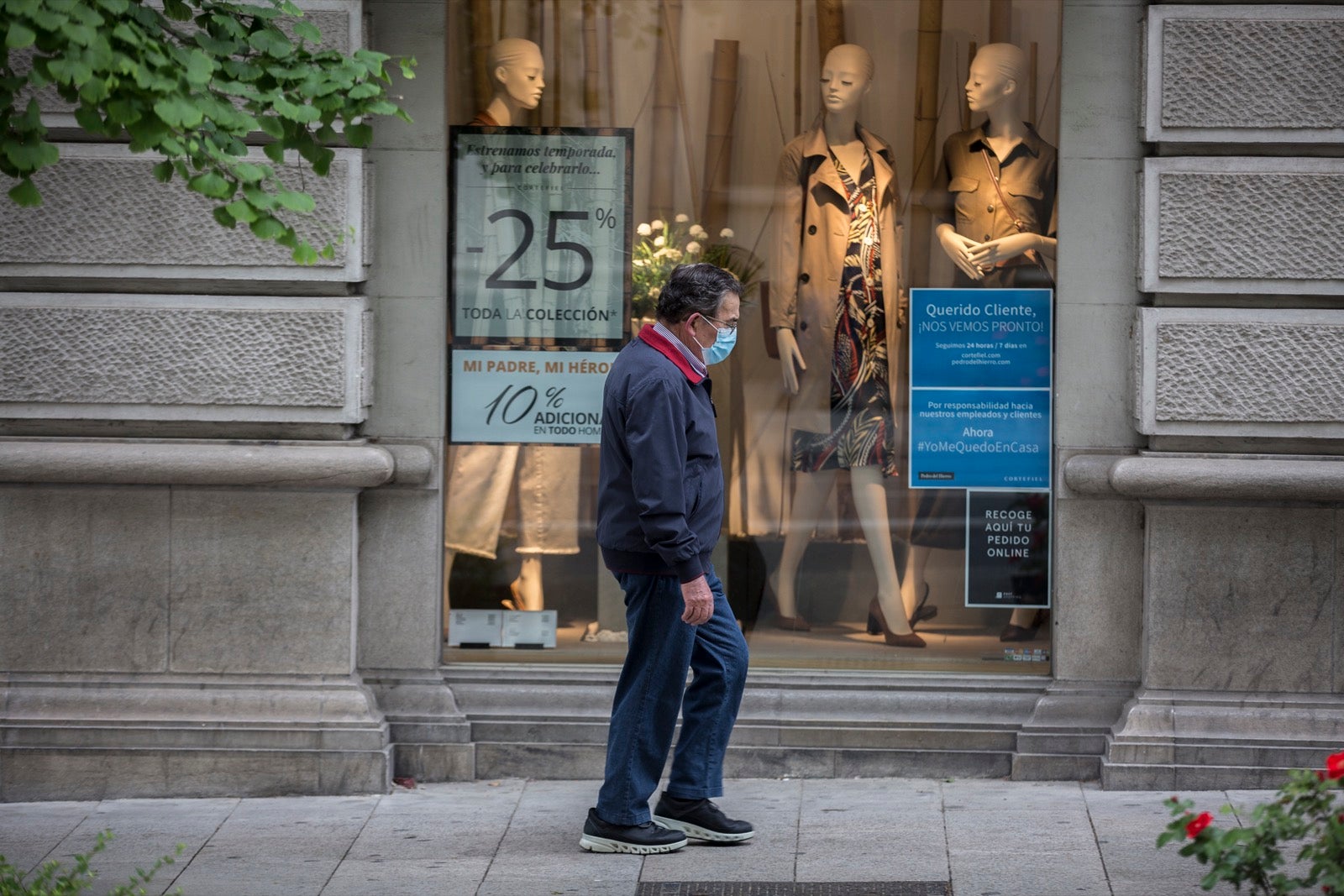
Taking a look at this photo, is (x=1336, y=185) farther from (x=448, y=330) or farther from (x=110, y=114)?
(x=110, y=114)

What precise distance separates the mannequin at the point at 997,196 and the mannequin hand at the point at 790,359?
2.35 feet

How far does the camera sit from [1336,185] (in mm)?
5988


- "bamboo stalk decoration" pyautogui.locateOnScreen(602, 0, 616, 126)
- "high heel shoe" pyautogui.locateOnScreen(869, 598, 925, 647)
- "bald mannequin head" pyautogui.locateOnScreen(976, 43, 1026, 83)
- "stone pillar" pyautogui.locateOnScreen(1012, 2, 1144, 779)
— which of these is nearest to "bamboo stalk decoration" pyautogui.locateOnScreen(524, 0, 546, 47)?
"bamboo stalk decoration" pyautogui.locateOnScreen(602, 0, 616, 126)

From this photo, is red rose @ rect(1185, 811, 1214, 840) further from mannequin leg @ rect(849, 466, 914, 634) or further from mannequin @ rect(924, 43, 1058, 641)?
mannequin leg @ rect(849, 466, 914, 634)

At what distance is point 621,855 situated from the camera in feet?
18.0

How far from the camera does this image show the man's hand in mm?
5141

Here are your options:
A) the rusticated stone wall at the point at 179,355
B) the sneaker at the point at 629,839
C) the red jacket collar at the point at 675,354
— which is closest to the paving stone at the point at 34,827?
the rusticated stone wall at the point at 179,355

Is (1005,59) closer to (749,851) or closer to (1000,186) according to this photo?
(1000,186)

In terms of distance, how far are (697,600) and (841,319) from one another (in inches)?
79.0

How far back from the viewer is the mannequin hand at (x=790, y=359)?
678 cm

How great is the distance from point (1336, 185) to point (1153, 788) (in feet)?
7.71

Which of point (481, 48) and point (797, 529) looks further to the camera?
point (797, 529)

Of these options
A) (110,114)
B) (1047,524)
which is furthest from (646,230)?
(110,114)

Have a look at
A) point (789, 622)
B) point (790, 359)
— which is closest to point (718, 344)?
point (790, 359)
